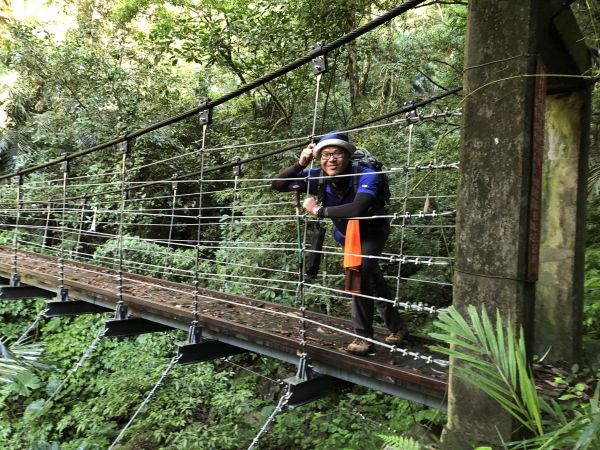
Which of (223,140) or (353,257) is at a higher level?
(223,140)

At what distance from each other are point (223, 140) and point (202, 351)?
3836 millimetres

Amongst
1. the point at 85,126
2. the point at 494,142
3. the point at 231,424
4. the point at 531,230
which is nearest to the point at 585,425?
the point at 531,230

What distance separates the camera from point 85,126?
6473 mm

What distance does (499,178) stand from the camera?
1.09 metres

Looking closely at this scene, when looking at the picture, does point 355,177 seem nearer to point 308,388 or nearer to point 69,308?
point 308,388

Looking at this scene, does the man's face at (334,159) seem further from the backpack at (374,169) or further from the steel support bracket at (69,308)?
the steel support bracket at (69,308)

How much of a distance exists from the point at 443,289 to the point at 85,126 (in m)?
5.35

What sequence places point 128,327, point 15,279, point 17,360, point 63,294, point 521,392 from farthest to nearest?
point 15,279 < point 63,294 < point 128,327 < point 17,360 < point 521,392

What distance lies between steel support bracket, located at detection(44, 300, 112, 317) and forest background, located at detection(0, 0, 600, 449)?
1.48 feet

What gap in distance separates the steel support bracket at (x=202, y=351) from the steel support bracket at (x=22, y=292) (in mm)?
1997

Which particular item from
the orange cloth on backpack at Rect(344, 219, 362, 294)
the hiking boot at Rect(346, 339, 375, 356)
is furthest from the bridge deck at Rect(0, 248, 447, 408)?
the orange cloth on backpack at Rect(344, 219, 362, 294)

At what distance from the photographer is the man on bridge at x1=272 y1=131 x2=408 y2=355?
1747 mm

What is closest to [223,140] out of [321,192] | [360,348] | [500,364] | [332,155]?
[321,192]

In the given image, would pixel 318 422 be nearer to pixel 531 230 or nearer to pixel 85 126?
pixel 531 230
